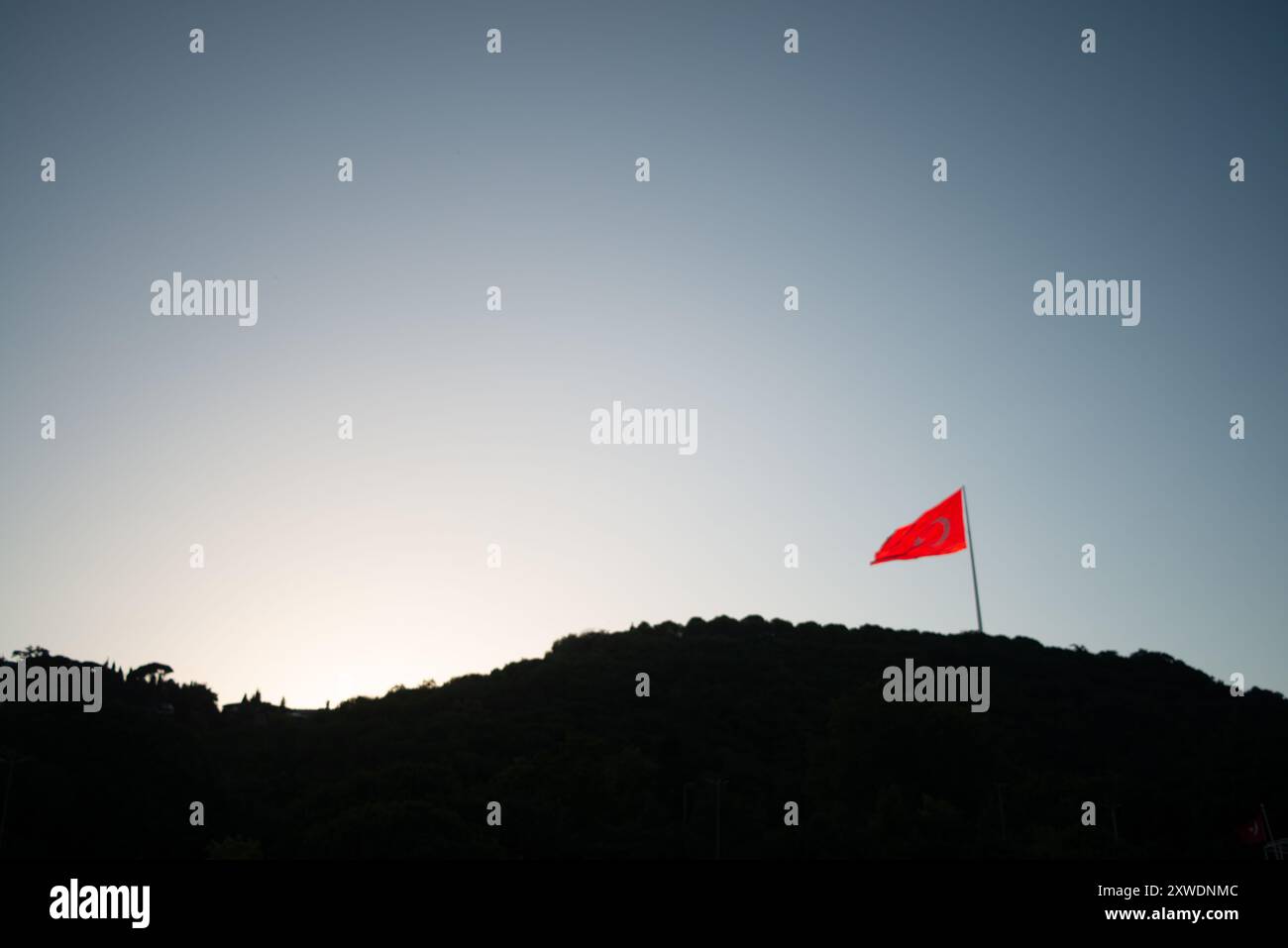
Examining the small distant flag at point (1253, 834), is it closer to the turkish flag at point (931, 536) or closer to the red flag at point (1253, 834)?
the red flag at point (1253, 834)

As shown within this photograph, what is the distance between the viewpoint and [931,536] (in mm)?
41500

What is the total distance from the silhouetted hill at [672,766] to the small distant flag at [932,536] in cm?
2382

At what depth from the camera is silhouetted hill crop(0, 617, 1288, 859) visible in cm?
6350

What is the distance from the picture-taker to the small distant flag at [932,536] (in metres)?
40.8

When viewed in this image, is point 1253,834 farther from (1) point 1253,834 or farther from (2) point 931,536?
(2) point 931,536

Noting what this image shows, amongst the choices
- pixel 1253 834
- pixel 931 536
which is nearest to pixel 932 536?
pixel 931 536

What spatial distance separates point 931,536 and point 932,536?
4 centimetres
